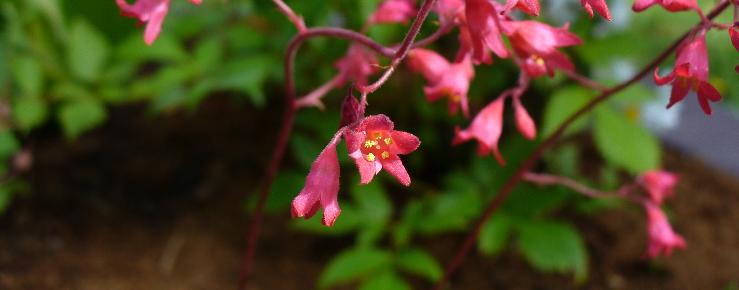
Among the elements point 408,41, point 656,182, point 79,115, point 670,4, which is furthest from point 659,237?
point 79,115

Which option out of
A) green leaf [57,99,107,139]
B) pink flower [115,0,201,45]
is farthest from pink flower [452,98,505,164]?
green leaf [57,99,107,139]

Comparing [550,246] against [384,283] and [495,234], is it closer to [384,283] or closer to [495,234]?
[495,234]

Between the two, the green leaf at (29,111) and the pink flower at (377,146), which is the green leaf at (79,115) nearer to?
the green leaf at (29,111)

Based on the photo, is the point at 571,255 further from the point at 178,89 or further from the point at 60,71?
the point at 60,71

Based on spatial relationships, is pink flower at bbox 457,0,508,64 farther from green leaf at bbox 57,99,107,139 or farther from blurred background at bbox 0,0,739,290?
green leaf at bbox 57,99,107,139

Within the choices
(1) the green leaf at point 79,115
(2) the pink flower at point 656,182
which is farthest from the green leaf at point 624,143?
(1) the green leaf at point 79,115

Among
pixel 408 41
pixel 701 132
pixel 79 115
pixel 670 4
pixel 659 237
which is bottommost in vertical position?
pixel 701 132
